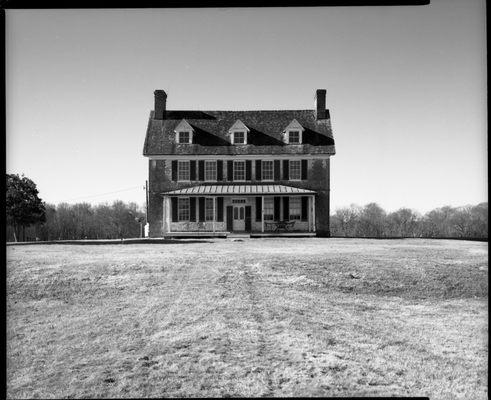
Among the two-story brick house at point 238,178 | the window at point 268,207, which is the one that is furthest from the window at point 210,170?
the window at point 268,207

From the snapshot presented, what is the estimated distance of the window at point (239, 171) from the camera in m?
23.3

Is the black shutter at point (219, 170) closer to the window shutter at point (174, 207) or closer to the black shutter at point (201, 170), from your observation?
the black shutter at point (201, 170)

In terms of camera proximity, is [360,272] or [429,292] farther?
[360,272]

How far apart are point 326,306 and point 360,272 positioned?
2.63m

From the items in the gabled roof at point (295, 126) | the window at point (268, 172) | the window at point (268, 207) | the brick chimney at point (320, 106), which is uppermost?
the brick chimney at point (320, 106)

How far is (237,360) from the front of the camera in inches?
186

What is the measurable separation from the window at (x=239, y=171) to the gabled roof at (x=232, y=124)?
631 mm

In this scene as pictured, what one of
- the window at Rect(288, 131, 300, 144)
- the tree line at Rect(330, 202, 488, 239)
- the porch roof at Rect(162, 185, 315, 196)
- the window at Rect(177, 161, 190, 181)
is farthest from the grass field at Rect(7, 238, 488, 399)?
the window at Rect(288, 131, 300, 144)

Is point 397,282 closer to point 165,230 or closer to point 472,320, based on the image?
point 472,320

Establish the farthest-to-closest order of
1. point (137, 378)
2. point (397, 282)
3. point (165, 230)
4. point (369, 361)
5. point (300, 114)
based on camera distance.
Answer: point (300, 114) → point (165, 230) → point (397, 282) → point (369, 361) → point (137, 378)

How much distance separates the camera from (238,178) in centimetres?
2330

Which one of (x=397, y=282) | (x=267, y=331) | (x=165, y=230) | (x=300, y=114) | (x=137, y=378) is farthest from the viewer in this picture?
(x=300, y=114)

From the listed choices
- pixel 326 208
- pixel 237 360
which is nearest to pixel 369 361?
pixel 237 360

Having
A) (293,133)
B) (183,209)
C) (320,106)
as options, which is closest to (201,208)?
(183,209)
